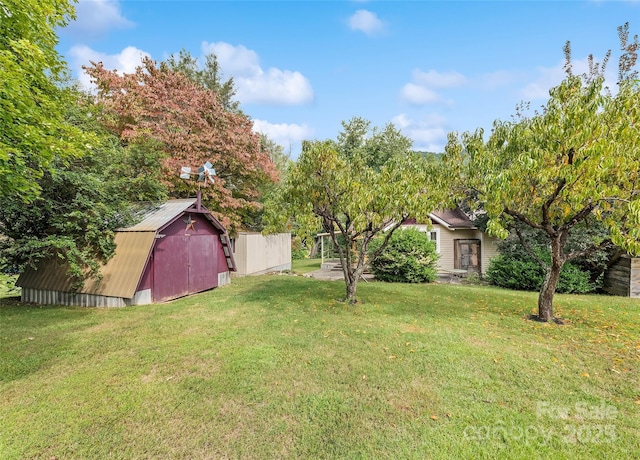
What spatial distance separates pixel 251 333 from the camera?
5.70m

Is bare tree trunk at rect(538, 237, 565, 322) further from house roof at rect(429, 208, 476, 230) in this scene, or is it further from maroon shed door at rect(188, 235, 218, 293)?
maroon shed door at rect(188, 235, 218, 293)

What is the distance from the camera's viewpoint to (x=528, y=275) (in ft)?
35.6

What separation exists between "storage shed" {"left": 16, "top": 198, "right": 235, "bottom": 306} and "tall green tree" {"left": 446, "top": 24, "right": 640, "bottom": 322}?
8.50m

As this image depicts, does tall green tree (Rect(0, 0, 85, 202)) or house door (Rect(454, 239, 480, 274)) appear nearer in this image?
tall green tree (Rect(0, 0, 85, 202))

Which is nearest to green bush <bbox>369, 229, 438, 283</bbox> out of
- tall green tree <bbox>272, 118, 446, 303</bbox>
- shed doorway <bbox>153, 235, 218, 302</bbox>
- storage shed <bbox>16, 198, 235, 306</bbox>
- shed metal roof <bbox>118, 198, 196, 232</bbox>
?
tall green tree <bbox>272, 118, 446, 303</bbox>

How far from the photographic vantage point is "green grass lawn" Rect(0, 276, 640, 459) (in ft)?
8.80

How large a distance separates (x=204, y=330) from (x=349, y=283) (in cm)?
405

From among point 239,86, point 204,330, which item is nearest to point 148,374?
point 204,330

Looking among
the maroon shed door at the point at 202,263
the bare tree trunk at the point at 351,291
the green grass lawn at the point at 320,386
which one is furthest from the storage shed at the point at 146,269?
→ the bare tree trunk at the point at 351,291

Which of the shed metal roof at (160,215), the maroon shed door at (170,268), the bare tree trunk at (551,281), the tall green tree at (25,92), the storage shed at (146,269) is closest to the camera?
the tall green tree at (25,92)

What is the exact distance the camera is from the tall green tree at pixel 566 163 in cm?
462

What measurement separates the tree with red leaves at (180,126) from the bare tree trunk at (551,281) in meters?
12.0

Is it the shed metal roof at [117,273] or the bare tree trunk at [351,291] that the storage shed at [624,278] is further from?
A: the shed metal roof at [117,273]

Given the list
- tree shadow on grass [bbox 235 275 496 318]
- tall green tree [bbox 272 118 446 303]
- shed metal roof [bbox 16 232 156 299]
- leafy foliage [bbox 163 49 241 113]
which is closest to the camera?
tall green tree [bbox 272 118 446 303]
